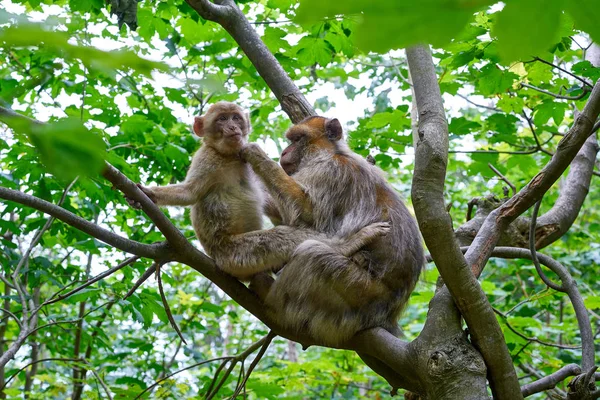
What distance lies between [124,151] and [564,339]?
8326 mm

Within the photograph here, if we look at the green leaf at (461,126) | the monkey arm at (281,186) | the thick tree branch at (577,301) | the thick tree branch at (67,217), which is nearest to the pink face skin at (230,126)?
the monkey arm at (281,186)

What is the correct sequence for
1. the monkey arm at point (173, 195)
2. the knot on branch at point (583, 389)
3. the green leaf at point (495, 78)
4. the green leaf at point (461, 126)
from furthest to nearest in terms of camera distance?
the green leaf at point (461, 126), the green leaf at point (495, 78), the monkey arm at point (173, 195), the knot on branch at point (583, 389)

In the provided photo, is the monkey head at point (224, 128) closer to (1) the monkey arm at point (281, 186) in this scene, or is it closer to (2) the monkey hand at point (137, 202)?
(1) the monkey arm at point (281, 186)

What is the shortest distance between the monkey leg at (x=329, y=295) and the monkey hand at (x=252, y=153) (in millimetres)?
868

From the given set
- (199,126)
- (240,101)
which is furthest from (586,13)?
(240,101)

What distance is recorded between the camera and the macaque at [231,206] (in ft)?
15.3

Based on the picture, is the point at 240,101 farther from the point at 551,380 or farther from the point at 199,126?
the point at 551,380

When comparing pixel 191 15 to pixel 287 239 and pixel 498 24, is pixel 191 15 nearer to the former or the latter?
pixel 287 239

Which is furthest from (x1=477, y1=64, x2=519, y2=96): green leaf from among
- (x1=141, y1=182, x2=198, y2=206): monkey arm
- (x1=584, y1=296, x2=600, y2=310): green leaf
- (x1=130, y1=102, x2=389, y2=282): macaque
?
(x1=141, y1=182, x2=198, y2=206): monkey arm

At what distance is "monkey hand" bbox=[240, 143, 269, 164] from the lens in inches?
191

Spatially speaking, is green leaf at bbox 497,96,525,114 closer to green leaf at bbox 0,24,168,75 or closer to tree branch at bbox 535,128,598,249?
tree branch at bbox 535,128,598,249

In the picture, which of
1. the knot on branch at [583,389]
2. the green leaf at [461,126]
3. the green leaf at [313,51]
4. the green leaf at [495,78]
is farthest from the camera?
the green leaf at [313,51]

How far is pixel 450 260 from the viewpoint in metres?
3.33

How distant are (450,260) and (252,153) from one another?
2.09m
